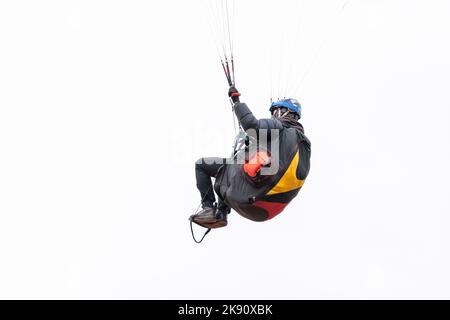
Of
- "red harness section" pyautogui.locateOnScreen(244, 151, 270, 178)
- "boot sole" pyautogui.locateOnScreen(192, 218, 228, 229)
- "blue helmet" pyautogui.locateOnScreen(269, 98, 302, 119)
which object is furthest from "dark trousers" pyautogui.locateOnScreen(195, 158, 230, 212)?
"blue helmet" pyautogui.locateOnScreen(269, 98, 302, 119)

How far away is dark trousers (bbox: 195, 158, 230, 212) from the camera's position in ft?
37.4

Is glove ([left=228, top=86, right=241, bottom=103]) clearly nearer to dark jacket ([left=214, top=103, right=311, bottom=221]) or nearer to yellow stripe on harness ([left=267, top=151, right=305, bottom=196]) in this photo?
dark jacket ([left=214, top=103, right=311, bottom=221])

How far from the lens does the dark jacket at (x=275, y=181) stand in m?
10.6

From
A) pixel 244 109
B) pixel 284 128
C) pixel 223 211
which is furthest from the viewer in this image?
pixel 223 211

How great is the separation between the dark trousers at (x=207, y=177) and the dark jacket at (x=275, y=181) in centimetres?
29

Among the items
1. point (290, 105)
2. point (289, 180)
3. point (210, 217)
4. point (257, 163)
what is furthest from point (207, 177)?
point (290, 105)

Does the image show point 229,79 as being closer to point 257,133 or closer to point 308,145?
point 257,133

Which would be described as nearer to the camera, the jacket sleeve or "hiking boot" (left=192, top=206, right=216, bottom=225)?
the jacket sleeve

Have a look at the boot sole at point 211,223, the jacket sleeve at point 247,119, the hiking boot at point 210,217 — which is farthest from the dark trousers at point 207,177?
the jacket sleeve at point 247,119

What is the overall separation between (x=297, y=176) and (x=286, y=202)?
21.5 inches

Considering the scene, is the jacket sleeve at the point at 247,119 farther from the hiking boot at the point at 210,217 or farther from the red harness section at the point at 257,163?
the hiking boot at the point at 210,217

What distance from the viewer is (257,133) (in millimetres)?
10359

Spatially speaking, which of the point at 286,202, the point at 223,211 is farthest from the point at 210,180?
the point at 286,202

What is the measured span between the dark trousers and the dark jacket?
29 centimetres
